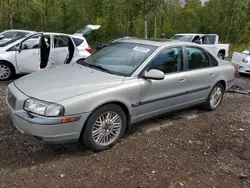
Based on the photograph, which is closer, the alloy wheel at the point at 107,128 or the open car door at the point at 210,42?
the alloy wheel at the point at 107,128

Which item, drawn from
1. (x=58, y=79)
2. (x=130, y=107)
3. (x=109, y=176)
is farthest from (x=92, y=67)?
(x=109, y=176)

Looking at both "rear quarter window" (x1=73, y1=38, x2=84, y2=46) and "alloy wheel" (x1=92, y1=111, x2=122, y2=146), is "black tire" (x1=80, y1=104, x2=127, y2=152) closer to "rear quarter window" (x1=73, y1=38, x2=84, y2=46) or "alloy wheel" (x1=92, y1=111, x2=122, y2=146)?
"alloy wheel" (x1=92, y1=111, x2=122, y2=146)

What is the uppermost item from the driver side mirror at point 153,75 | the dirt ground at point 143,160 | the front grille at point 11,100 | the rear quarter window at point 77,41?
the driver side mirror at point 153,75

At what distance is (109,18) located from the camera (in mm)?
23219

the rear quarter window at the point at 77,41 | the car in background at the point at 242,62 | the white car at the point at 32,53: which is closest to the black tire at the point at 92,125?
the white car at the point at 32,53

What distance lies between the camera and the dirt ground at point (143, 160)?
2.89 metres

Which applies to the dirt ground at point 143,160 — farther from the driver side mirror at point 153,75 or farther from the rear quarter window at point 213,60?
the rear quarter window at point 213,60

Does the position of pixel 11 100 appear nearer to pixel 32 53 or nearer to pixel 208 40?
pixel 32 53

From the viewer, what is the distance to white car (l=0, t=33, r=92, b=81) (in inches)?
266

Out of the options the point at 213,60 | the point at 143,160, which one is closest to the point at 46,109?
the point at 143,160

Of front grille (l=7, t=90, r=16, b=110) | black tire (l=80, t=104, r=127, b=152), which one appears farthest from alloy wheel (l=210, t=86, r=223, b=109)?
front grille (l=7, t=90, r=16, b=110)

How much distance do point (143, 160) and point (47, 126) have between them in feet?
4.25

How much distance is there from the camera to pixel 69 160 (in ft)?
10.5

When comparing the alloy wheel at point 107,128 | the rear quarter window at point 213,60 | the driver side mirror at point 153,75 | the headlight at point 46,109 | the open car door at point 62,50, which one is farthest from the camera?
the open car door at point 62,50
